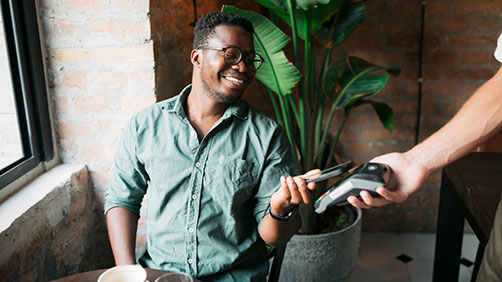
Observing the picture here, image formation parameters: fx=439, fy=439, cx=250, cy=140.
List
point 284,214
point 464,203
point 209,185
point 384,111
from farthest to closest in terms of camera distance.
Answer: point 384,111, point 464,203, point 209,185, point 284,214

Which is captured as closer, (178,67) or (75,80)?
(75,80)

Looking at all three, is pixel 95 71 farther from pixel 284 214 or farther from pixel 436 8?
pixel 436 8

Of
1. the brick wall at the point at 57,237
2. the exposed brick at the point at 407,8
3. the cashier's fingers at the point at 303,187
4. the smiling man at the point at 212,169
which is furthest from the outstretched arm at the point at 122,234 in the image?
the exposed brick at the point at 407,8

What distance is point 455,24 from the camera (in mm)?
2537

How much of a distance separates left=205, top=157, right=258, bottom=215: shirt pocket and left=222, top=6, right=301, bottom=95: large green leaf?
0.67m

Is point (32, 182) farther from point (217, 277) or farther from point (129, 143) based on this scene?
point (217, 277)

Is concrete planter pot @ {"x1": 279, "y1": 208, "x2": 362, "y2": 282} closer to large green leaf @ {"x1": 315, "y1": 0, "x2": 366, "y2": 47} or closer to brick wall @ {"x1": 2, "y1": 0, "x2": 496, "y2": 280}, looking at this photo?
brick wall @ {"x1": 2, "y1": 0, "x2": 496, "y2": 280}

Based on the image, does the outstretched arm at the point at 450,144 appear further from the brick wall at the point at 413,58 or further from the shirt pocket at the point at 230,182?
the brick wall at the point at 413,58

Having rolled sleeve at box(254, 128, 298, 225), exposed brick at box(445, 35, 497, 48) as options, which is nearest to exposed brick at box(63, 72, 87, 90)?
rolled sleeve at box(254, 128, 298, 225)

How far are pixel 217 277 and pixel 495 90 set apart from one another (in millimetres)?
932

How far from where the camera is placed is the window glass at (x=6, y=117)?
1.61 meters

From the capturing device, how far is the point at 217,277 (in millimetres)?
1372

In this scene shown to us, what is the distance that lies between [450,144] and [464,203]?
744 mm

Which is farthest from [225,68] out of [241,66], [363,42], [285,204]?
[363,42]
